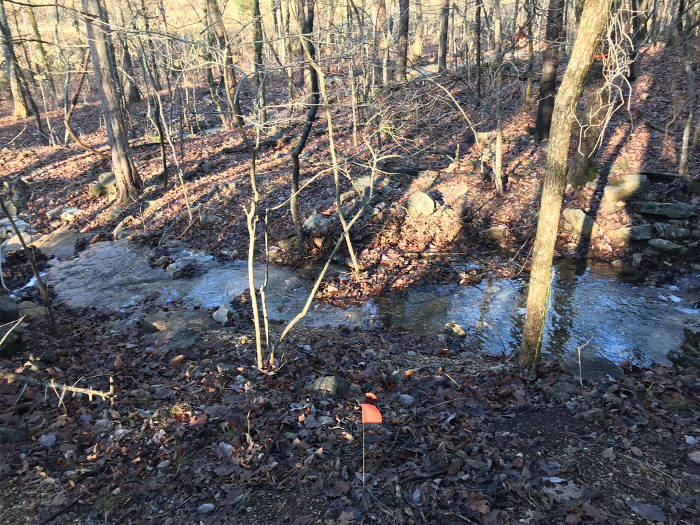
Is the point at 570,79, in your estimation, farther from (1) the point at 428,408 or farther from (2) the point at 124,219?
(2) the point at 124,219

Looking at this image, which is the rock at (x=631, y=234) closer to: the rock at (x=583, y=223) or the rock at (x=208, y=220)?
the rock at (x=583, y=223)

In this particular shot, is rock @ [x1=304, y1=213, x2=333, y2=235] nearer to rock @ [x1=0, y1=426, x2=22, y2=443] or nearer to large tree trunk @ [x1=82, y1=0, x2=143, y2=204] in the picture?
large tree trunk @ [x1=82, y1=0, x2=143, y2=204]

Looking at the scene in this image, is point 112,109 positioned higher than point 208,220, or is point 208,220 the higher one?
point 112,109

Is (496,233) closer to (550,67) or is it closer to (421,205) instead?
(421,205)

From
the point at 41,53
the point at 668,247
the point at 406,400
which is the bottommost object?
the point at 406,400

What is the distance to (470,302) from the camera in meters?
8.45

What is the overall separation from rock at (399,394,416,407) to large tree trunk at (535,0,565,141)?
9.50 m

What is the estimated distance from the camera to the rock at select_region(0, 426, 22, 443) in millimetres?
4121

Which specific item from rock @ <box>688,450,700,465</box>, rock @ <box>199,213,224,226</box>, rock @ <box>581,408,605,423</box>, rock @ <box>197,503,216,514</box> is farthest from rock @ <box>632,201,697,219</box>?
rock @ <box>197,503,216,514</box>

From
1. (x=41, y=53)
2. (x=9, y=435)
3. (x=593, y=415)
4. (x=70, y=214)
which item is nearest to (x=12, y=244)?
(x=70, y=214)

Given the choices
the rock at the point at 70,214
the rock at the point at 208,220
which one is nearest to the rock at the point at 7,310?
the rock at the point at 208,220

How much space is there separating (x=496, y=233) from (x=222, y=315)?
6.82 m

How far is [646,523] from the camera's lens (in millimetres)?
3199

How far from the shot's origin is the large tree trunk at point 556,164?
4125 millimetres
